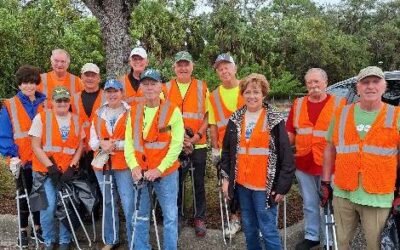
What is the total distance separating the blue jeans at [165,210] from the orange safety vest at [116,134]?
46 cm

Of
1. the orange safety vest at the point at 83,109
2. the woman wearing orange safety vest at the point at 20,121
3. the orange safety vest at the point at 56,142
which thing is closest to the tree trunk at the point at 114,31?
the orange safety vest at the point at 83,109

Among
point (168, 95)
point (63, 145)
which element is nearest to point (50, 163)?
point (63, 145)

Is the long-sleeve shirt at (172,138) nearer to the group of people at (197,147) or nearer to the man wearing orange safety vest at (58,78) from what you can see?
the group of people at (197,147)

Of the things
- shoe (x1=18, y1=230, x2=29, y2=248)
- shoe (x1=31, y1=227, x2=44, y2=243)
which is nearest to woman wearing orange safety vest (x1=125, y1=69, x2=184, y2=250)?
shoe (x1=31, y1=227, x2=44, y2=243)

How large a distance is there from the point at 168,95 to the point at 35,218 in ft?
7.81

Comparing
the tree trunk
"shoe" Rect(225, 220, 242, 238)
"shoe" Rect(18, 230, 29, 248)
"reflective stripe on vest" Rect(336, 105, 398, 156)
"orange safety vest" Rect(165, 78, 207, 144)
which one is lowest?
"shoe" Rect(18, 230, 29, 248)

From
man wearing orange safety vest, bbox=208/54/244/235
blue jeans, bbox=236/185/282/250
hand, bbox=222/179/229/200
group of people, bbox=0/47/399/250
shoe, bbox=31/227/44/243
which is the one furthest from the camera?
shoe, bbox=31/227/44/243

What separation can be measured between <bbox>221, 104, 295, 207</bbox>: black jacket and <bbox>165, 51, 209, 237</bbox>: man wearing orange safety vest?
1029 mm

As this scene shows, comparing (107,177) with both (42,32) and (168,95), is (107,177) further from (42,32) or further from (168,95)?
(42,32)

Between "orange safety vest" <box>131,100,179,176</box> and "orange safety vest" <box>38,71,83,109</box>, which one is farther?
"orange safety vest" <box>38,71,83,109</box>

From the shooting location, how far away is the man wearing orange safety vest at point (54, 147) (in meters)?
5.52

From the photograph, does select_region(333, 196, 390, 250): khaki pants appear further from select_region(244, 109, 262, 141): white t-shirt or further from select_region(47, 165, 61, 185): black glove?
select_region(47, 165, 61, 185): black glove

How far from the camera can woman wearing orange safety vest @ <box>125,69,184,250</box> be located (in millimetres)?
5004

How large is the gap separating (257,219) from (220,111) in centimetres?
137
